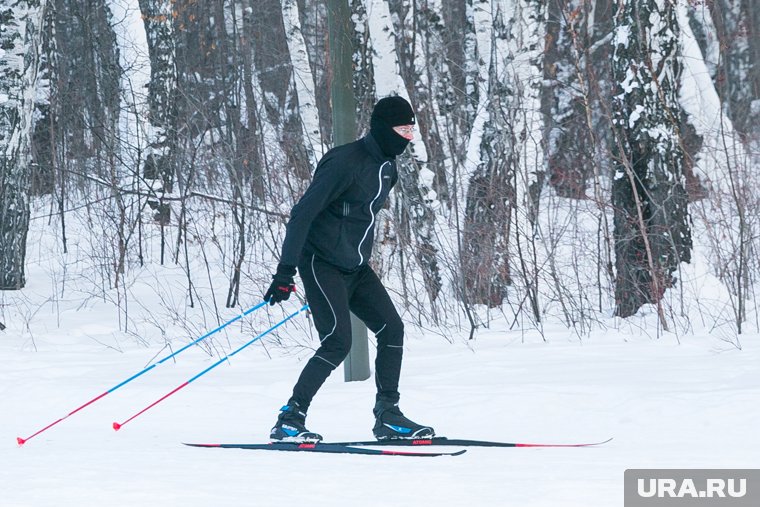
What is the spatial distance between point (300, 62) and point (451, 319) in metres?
5.81

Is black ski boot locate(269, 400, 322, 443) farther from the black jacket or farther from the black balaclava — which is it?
the black balaclava

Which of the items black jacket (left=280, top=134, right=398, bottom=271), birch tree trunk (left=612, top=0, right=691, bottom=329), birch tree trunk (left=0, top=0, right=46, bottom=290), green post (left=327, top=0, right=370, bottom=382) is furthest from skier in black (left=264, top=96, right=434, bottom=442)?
birch tree trunk (left=0, top=0, right=46, bottom=290)

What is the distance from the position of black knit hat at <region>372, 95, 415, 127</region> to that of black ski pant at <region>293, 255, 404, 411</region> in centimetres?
79

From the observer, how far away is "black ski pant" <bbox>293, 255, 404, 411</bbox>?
596cm

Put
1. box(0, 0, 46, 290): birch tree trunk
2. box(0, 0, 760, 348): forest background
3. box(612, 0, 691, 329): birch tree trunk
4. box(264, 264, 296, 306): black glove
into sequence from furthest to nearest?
box(0, 0, 46, 290): birch tree trunk, box(612, 0, 691, 329): birch tree trunk, box(0, 0, 760, 348): forest background, box(264, 264, 296, 306): black glove

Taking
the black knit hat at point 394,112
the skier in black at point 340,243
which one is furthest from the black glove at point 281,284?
the black knit hat at point 394,112

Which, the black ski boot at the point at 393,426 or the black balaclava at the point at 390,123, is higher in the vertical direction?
the black balaclava at the point at 390,123

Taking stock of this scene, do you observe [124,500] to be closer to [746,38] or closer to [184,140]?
[184,140]

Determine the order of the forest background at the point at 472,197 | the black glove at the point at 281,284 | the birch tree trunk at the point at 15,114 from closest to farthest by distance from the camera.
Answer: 1. the black glove at the point at 281,284
2. the forest background at the point at 472,197
3. the birch tree trunk at the point at 15,114

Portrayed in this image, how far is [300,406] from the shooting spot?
5.98 metres

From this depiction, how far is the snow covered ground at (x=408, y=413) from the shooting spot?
4.87 metres

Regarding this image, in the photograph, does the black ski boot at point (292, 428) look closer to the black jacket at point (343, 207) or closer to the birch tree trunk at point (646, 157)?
the black jacket at point (343, 207)

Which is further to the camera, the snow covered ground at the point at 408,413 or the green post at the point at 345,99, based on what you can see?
the green post at the point at 345,99

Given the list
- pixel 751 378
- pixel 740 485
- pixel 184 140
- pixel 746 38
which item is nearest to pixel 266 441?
pixel 740 485
